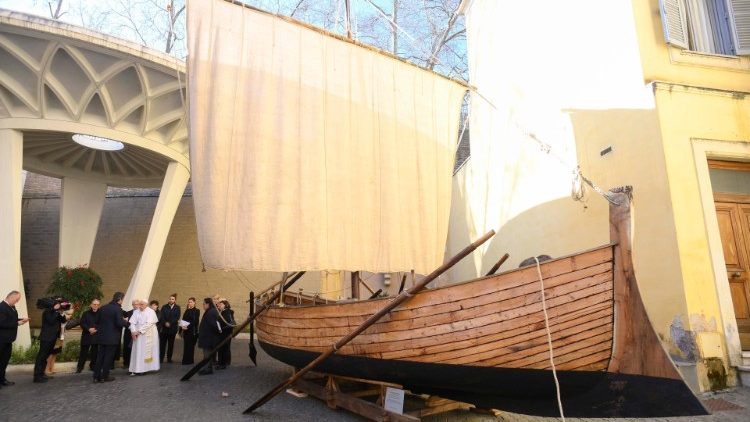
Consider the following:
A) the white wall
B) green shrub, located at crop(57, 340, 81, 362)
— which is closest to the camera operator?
green shrub, located at crop(57, 340, 81, 362)

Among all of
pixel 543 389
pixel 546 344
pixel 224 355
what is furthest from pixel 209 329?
pixel 546 344

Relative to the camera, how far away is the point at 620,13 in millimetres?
6223

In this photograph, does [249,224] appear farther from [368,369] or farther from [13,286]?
[13,286]

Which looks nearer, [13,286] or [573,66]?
[573,66]

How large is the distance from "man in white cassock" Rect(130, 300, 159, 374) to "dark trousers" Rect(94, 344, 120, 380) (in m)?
0.47

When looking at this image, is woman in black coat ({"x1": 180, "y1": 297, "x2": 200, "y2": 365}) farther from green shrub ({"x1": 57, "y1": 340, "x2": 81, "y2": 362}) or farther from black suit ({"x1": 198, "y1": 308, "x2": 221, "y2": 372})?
green shrub ({"x1": 57, "y1": 340, "x2": 81, "y2": 362})

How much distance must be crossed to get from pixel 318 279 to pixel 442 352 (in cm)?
1074

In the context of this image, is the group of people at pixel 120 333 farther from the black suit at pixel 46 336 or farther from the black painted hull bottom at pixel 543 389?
the black painted hull bottom at pixel 543 389

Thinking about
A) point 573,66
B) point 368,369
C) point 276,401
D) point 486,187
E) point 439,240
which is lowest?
Result: point 276,401

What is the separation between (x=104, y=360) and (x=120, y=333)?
0.47m

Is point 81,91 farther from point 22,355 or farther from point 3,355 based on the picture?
point 3,355

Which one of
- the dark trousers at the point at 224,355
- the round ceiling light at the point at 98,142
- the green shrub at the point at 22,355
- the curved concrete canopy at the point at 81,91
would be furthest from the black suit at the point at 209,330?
the round ceiling light at the point at 98,142

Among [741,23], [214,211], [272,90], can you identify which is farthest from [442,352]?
[741,23]

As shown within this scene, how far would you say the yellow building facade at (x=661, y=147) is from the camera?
5238mm
